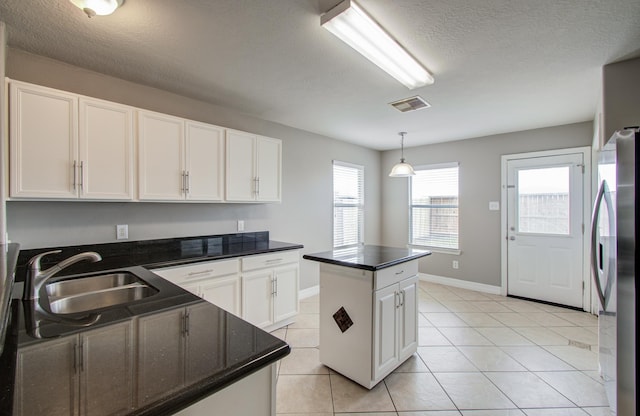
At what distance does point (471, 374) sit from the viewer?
237cm

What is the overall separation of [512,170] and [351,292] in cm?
356

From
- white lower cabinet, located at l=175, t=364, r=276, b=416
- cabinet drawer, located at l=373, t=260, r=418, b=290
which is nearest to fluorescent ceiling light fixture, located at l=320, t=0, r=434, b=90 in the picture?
cabinet drawer, located at l=373, t=260, r=418, b=290

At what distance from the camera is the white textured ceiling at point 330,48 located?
167cm

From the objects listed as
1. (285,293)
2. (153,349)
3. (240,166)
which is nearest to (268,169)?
(240,166)

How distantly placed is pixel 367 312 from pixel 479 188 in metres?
3.50

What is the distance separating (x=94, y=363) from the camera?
2.67 feet

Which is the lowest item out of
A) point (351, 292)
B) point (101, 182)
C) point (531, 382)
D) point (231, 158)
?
point (531, 382)

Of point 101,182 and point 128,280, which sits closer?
point 128,280

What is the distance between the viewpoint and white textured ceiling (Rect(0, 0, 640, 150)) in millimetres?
1668

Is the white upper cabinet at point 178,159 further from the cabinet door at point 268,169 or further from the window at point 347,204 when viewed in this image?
the window at point 347,204

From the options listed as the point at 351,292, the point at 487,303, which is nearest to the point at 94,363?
the point at 351,292

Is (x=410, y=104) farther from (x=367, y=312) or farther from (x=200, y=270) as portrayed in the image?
(x=200, y=270)

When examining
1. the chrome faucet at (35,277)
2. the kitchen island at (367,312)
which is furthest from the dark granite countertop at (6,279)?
the kitchen island at (367,312)

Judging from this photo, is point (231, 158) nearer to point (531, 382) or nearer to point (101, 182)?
point (101, 182)
